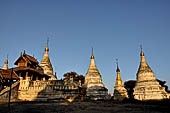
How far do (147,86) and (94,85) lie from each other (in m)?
11.6

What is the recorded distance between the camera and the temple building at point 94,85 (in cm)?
2903

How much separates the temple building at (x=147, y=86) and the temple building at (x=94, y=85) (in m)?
8.15

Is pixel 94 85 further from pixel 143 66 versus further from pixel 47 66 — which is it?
pixel 47 66

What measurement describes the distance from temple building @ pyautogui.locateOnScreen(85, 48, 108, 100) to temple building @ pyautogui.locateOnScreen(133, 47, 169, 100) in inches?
321

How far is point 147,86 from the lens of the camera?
3164 centimetres

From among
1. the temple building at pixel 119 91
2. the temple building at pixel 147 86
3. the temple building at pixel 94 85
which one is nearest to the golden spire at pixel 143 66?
the temple building at pixel 147 86

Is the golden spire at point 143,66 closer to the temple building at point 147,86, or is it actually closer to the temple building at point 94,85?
the temple building at point 147,86

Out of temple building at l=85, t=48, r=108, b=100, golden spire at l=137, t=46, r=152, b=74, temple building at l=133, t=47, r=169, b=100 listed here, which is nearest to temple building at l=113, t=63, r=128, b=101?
temple building at l=133, t=47, r=169, b=100

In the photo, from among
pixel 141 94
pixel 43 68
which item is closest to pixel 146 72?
pixel 141 94

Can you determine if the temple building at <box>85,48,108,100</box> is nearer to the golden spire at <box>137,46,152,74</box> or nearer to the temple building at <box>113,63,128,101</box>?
the temple building at <box>113,63,128,101</box>

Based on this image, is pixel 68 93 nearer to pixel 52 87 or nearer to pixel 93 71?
pixel 52 87

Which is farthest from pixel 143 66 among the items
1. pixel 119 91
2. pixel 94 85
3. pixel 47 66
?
pixel 47 66

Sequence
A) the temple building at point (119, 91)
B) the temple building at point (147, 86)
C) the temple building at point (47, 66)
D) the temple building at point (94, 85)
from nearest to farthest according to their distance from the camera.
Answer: the temple building at point (94, 85), the temple building at point (147, 86), the temple building at point (119, 91), the temple building at point (47, 66)

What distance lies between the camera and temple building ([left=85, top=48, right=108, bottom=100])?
29034mm
